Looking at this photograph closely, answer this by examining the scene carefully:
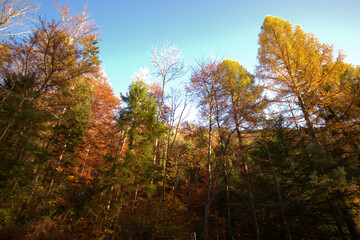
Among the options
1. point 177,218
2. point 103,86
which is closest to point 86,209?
point 177,218

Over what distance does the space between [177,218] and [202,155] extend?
15.0 feet

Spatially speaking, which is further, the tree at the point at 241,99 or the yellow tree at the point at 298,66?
the tree at the point at 241,99

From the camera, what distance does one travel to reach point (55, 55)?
7.16 metres

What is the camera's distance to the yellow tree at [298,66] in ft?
25.9

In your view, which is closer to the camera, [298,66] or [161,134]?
[298,66]

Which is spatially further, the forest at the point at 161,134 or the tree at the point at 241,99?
the tree at the point at 241,99

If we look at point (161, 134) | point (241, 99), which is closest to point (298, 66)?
point (241, 99)

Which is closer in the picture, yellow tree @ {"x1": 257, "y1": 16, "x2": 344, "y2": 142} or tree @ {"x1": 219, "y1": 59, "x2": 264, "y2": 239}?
yellow tree @ {"x1": 257, "y1": 16, "x2": 344, "y2": 142}

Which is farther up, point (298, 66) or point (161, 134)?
point (298, 66)

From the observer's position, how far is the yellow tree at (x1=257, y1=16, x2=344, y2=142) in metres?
7.90

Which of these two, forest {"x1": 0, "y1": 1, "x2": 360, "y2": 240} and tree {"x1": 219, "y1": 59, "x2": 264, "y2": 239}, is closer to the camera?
forest {"x1": 0, "y1": 1, "x2": 360, "y2": 240}

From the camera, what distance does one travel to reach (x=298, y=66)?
8609 millimetres

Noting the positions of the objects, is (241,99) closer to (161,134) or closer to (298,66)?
(298,66)

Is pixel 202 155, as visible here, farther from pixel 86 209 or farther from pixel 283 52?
pixel 283 52
